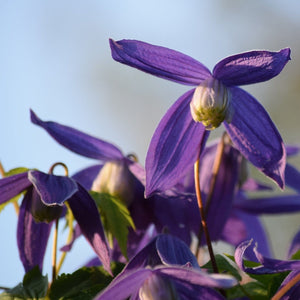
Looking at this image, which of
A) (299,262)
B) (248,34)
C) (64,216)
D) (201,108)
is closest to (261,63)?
(201,108)

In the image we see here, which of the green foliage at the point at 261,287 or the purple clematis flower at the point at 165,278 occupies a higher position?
the purple clematis flower at the point at 165,278

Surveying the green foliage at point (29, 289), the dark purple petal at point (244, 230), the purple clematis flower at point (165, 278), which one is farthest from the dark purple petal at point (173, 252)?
the dark purple petal at point (244, 230)

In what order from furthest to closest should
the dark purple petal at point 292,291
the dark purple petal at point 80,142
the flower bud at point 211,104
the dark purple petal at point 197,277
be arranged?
1. the dark purple petal at point 80,142
2. the flower bud at point 211,104
3. the dark purple petal at point 292,291
4. the dark purple petal at point 197,277

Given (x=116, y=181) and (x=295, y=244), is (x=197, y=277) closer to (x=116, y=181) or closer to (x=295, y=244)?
(x=116, y=181)

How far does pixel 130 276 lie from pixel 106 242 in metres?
0.16

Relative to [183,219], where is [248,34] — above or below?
above

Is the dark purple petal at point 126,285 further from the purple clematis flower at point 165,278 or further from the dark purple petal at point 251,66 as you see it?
the dark purple petal at point 251,66

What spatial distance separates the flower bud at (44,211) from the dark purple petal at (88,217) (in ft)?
0.06

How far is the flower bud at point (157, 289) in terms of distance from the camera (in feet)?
2.21

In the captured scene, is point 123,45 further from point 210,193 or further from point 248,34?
point 248,34

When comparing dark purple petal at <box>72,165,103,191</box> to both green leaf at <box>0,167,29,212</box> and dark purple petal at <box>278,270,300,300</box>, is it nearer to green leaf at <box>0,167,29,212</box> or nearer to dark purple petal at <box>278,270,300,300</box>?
green leaf at <box>0,167,29,212</box>

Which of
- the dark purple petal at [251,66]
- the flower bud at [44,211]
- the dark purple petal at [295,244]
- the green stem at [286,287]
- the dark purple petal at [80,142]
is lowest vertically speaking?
the dark purple petal at [295,244]

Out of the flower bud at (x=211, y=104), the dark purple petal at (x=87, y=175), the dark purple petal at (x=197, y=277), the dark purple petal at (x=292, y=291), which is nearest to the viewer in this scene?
the dark purple petal at (x=197, y=277)

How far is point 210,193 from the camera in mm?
947
